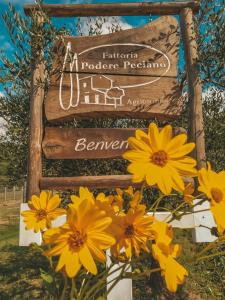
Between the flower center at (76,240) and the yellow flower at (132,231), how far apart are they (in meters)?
0.16

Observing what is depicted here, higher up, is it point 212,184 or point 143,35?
point 143,35

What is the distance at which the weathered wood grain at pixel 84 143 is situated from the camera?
4.01 meters

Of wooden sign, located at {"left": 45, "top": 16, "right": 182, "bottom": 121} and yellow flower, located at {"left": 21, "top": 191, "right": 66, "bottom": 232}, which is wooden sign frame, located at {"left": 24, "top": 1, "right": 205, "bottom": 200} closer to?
→ wooden sign, located at {"left": 45, "top": 16, "right": 182, "bottom": 121}

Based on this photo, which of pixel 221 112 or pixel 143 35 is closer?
pixel 143 35

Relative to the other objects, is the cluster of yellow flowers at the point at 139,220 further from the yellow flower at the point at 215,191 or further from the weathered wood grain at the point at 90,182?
the weathered wood grain at the point at 90,182

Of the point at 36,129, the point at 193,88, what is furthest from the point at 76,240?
the point at 193,88

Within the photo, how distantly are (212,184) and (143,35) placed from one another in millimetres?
3577

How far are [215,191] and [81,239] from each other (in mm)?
507

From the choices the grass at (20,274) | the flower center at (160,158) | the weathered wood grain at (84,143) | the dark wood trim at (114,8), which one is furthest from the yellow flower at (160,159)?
the dark wood trim at (114,8)

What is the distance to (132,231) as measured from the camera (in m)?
1.21

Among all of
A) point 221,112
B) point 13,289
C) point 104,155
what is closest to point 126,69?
point 104,155

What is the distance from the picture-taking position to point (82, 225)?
106 centimetres

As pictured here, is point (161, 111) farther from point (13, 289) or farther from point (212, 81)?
point (13, 289)

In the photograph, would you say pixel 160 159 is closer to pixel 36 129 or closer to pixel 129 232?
pixel 129 232
